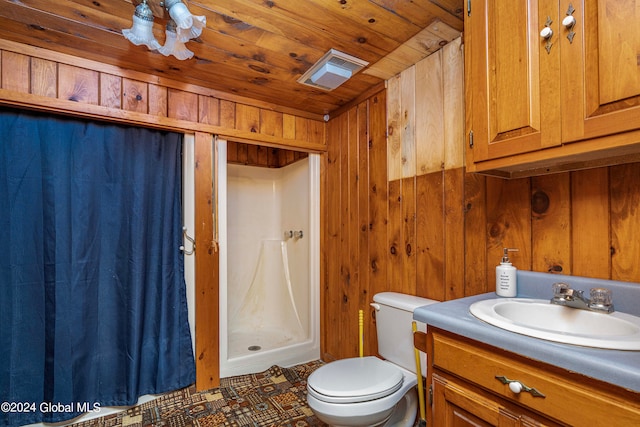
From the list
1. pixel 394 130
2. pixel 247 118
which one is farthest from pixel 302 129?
pixel 394 130

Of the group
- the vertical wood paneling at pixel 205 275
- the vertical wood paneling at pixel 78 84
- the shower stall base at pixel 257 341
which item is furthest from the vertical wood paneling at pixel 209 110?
the shower stall base at pixel 257 341

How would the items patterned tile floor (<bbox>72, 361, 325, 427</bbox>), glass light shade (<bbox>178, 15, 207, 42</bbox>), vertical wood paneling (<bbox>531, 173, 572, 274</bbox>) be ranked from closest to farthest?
vertical wood paneling (<bbox>531, 173, 572, 274</bbox>) → glass light shade (<bbox>178, 15, 207, 42</bbox>) → patterned tile floor (<bbox>72, 361, 325, 427</bbox>)

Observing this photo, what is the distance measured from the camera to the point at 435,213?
1.64m

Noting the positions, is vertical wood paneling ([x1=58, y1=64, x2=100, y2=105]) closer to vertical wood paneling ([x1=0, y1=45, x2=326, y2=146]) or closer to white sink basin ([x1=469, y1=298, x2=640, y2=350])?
vertical wood paneling ([x1=0, y1=45, x2=326, y2=146])

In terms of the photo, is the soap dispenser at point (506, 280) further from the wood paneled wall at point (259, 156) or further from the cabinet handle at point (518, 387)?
the wood paneled wall at point (259, 156)

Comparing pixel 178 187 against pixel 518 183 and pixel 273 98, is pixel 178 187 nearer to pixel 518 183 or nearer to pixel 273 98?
pixel 273 98

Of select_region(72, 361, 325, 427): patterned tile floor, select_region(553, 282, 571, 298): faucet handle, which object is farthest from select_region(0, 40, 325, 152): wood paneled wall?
select_region(553, 282, 571, 298): faucet handle

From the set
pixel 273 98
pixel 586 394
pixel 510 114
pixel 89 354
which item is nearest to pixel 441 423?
pixel 586 394

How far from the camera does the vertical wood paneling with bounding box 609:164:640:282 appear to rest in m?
0.99

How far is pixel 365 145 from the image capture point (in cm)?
217

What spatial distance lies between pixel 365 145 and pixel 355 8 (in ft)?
3.11

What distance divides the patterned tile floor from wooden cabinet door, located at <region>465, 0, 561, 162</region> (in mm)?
1721

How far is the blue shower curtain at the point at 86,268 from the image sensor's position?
1616mm

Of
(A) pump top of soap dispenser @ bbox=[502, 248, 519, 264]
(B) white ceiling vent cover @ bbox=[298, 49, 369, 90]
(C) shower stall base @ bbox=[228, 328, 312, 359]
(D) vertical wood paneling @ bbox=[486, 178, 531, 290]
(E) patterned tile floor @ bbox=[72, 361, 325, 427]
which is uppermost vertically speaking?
(B) white ceiling vent cover @ bbox=[298, 49, 369, 90]
